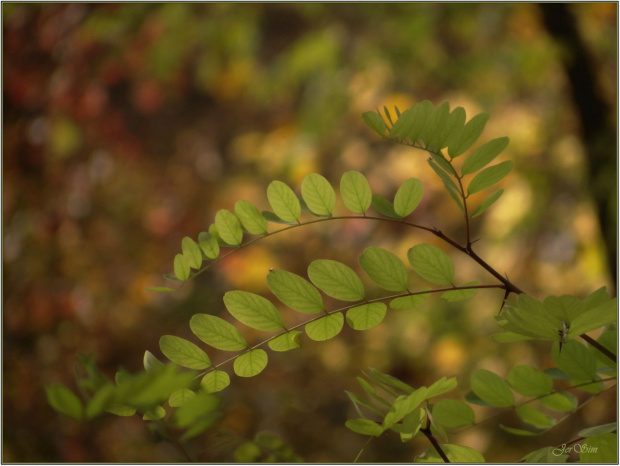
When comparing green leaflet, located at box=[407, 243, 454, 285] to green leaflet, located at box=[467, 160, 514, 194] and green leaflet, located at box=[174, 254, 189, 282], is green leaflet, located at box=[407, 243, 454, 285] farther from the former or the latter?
green leaflet, located at box=[174, 254, 189, 282]

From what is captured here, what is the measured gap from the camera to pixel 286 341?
42 centimetres

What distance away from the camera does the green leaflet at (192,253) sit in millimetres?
449

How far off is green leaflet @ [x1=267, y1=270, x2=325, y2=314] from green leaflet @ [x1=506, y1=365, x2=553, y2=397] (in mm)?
149

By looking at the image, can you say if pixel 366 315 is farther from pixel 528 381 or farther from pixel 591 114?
pixel 591 114

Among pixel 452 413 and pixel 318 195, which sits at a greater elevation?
pixel 318 195

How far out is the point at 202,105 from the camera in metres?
4.28

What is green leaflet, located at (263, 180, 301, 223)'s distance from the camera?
1.52 ft

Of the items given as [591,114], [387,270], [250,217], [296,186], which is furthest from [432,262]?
[296,186]

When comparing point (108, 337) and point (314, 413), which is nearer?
point (108, 337)

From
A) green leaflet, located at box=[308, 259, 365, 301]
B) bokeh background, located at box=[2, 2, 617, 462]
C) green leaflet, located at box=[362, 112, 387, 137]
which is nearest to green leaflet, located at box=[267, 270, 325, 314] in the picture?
green leaflet, located at box=[308, 259, 365, 301]

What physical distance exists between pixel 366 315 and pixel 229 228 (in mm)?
127

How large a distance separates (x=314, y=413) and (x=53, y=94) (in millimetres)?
1981

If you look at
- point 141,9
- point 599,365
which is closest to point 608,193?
point 599,365

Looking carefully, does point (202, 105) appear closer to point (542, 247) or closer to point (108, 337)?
point (108, 337)
